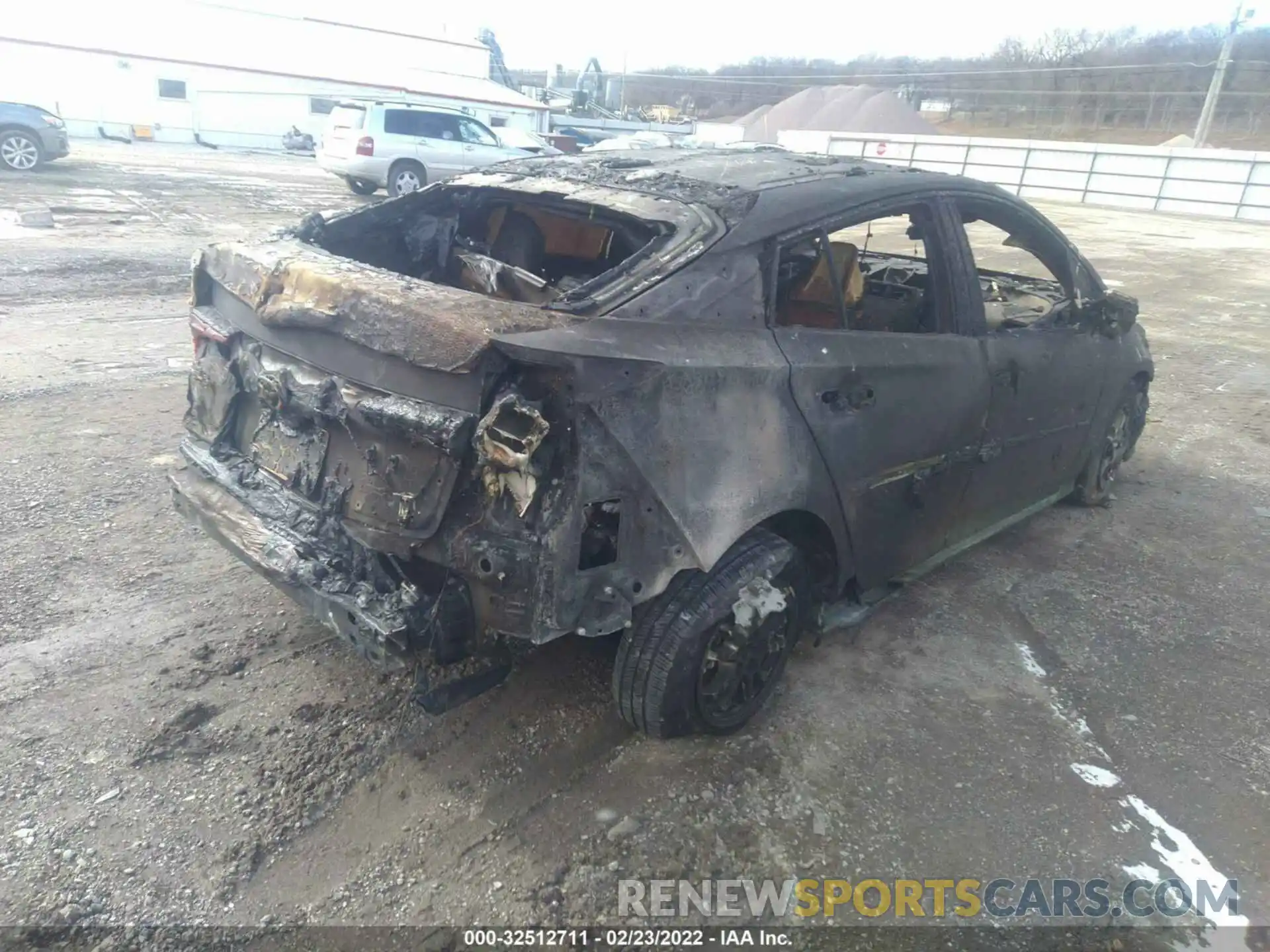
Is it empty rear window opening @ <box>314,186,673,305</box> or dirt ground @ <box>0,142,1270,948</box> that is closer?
dirt ground @ <box>0,142,1270,948</box>

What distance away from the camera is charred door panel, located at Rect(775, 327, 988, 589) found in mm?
2721

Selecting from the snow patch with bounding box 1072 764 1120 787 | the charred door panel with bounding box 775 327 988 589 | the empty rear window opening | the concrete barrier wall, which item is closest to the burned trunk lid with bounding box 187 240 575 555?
the empty rear window opening

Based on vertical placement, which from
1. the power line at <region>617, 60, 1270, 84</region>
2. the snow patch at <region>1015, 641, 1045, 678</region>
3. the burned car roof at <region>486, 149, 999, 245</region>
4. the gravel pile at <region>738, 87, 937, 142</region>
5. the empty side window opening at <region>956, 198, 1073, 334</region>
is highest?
the power line at <region>617, 60, 1270, 84</region>

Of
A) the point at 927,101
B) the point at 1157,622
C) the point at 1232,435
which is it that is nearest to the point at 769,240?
the point at 1157,622

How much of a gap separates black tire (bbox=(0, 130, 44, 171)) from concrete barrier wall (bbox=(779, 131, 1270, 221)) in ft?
58.5

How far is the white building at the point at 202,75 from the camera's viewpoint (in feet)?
85.2

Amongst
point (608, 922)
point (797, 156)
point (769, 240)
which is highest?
point (797, 156)

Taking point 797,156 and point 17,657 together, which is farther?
point 797,156

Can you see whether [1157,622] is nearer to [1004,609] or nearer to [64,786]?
[1004,609]

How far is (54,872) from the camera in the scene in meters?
2.14

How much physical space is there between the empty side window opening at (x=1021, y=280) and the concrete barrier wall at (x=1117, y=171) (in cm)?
2035

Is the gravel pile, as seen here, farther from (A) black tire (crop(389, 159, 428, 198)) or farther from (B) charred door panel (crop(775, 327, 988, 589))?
(B) charred door panel (crop(775, 327, 988, 589))

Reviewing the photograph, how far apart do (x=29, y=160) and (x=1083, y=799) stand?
17.9 meters

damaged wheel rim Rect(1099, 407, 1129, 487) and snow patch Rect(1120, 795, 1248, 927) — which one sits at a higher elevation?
damaged wheel rim Rect(1099, 407, 1129, 487)
